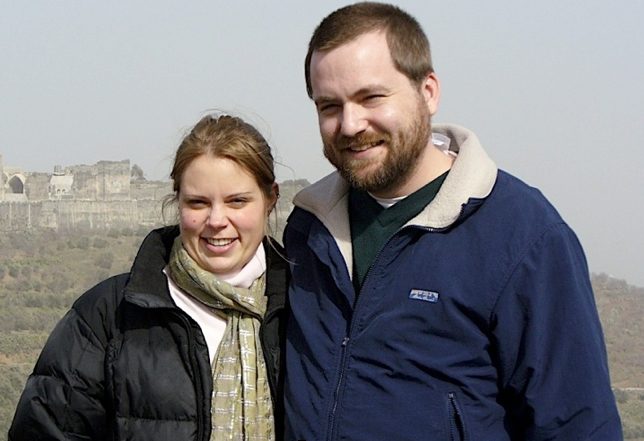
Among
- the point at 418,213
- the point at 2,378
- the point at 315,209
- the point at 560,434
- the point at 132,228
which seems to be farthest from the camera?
the point at 132,228

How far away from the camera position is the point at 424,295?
272 cm

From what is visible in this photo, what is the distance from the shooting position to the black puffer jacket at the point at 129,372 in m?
2.87

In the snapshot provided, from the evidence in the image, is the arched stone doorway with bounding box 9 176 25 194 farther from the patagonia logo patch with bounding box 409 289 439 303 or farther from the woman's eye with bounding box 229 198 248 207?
the patagonia logo patch with bounding box 409 289 439 303

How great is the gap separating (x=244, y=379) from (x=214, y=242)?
400mm

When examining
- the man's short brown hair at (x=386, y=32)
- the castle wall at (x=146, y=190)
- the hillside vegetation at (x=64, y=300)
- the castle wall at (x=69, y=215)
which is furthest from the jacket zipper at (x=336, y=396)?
the castle wall at (x=146, y=190)

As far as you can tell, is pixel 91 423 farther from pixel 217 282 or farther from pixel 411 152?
pixel 411 152

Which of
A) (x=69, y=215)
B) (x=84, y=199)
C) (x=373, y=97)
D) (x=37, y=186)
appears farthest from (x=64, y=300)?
(x=373, y=97)

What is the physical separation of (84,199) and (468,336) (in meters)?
37.8

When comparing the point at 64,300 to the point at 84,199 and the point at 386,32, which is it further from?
the point at 386,32

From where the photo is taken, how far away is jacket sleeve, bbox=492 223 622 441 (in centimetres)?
262

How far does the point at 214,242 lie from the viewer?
2.98m

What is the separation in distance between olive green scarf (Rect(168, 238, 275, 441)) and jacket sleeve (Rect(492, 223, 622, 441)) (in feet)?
2.35

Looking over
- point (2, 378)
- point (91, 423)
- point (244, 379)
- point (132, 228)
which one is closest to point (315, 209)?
point (244, 379)

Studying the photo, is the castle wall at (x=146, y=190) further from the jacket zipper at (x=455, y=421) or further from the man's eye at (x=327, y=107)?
the jacket zipper at (x=455, y=421)
